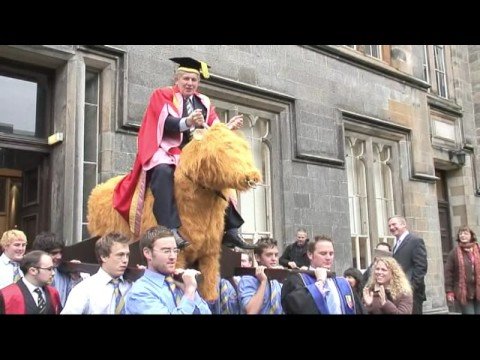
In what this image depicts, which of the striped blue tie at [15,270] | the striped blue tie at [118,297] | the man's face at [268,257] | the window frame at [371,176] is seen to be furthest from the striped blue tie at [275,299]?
the window frame at [371,176]

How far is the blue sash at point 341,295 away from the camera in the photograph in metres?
3.58

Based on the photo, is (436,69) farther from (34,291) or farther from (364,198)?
(34,291)

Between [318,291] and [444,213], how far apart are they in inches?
443

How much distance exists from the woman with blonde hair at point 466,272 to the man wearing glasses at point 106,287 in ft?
16.2

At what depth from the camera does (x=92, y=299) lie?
3162mm

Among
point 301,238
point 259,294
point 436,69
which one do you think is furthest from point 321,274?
point 436,69

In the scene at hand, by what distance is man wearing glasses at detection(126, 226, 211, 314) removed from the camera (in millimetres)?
2889

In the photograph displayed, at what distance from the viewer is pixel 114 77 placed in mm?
7215

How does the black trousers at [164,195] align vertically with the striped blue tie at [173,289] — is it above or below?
above

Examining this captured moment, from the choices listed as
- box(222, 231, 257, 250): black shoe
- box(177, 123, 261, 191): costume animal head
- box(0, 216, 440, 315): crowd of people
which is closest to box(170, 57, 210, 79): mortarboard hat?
box(177, 123, 261, 191): costume animal head

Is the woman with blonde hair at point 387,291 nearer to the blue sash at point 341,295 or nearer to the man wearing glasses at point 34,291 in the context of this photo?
the blue sash at point 341,295

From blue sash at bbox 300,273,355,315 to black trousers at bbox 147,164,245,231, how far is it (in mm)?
928
